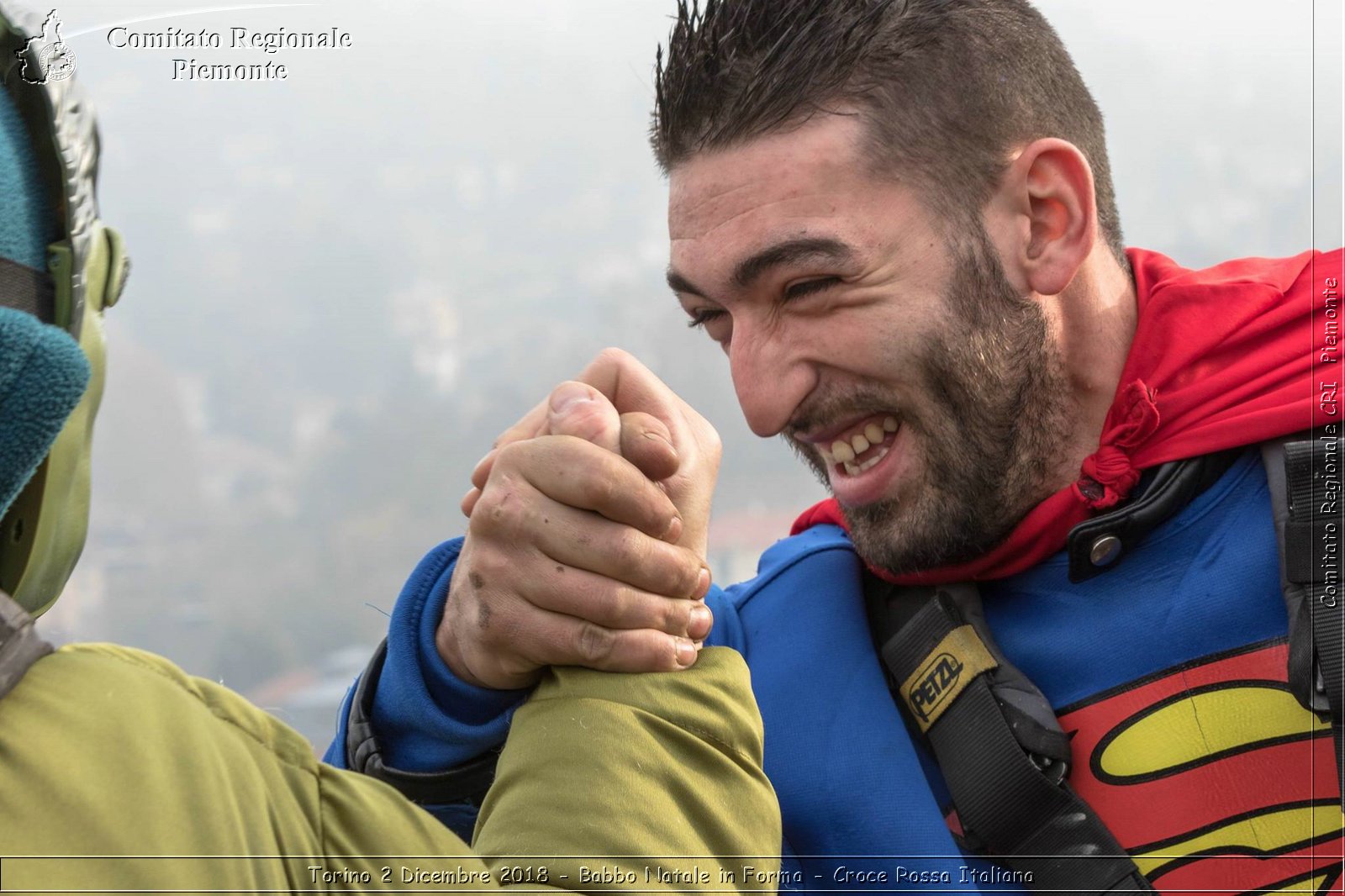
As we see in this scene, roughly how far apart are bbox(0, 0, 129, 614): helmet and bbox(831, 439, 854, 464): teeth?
50.8 inches

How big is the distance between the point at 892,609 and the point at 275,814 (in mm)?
1321

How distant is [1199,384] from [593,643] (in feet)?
3.94

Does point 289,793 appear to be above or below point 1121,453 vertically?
below

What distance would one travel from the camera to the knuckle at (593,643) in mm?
1306

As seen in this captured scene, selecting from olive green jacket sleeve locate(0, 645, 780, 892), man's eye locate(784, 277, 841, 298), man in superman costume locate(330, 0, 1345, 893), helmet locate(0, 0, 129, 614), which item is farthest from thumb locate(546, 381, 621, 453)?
man's eye locate(784, 277, 841, 298)

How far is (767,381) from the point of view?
212cm

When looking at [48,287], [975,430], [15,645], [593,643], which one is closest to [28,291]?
A: [48,287]

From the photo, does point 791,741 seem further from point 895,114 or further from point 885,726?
point 895,114

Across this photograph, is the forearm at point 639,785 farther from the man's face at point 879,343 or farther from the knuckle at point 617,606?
the man's face at point 879,343

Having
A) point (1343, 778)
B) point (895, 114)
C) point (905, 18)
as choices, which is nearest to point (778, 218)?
point (895, 114)

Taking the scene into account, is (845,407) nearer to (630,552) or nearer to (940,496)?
(940,496)

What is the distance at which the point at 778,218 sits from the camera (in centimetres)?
206

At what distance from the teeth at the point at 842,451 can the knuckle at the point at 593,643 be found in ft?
2.96

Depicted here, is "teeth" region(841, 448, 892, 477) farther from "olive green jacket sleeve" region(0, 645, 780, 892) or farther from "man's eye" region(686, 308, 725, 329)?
"olive green jacket sleeve" region(0, 645, 780, 892)
